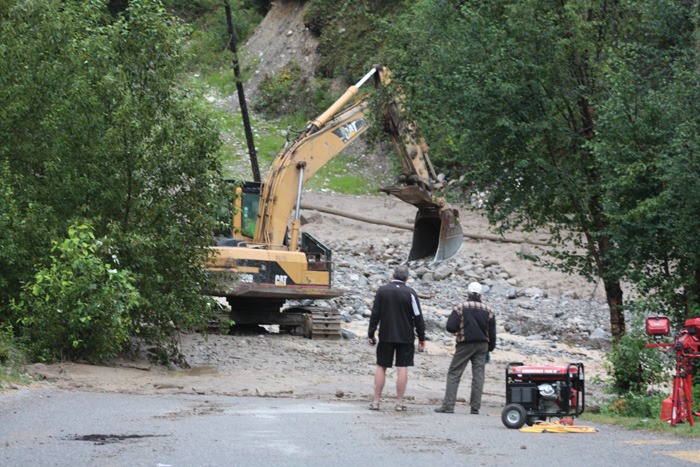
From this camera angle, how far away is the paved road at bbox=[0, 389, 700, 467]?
8562mm

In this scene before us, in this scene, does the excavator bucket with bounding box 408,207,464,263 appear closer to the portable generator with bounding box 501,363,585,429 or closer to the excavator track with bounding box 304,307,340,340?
the excavator track with bounding box 304,307,340,340

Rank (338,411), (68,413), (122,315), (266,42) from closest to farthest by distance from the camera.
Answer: (68,413), (338,411), (122,315), (266,42)

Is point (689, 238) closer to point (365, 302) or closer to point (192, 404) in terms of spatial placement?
point (192, 404)

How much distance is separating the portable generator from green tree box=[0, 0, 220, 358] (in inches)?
258

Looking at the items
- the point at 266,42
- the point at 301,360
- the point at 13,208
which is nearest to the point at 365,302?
the point at 301,360

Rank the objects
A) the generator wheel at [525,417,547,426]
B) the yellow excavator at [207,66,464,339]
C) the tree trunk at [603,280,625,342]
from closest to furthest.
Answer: the generator wheel at [525,417,547,426], the tree trunk at [603,280,625,342], the yellow excavator at [207,66,464,339]

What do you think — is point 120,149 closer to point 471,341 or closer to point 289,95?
point 471,341

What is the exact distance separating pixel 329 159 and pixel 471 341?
12455mm

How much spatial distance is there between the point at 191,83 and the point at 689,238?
883cm

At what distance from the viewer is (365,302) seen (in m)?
31.6

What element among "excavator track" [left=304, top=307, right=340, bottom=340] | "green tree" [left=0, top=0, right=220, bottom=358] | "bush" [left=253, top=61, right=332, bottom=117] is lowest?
"excavator track" [left=304, top=307, right=340, bottom=340]

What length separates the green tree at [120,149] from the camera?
16.3 metres

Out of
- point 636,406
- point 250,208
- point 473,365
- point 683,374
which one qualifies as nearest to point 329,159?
point 250,208

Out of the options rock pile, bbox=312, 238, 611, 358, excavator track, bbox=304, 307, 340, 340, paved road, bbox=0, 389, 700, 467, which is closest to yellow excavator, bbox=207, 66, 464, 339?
excavator track, bbox=304, 307, 340, 340
